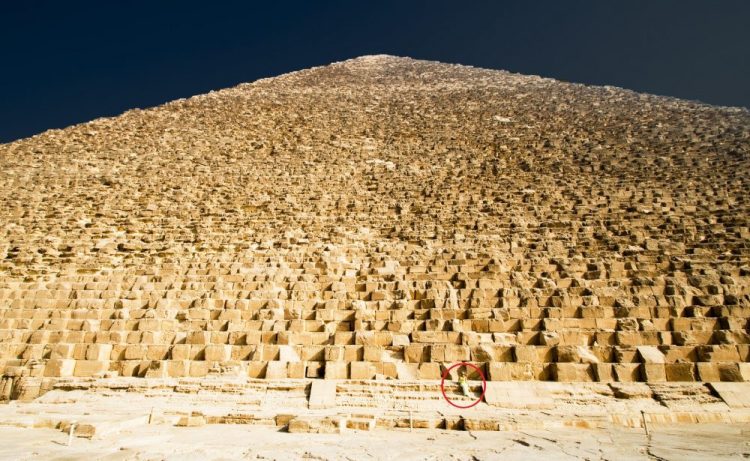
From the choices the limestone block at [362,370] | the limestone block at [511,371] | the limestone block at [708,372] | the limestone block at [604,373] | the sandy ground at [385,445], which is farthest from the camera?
the limestone block at [362,370]

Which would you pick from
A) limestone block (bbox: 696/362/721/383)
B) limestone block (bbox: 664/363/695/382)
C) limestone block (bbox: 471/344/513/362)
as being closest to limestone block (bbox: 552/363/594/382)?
limestone block (bbox: 471/344/513/362)

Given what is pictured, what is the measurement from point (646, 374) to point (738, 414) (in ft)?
2.45

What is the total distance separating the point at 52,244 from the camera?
25.8 feet

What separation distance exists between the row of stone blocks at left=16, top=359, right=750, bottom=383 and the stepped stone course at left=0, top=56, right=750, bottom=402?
2 centimetres

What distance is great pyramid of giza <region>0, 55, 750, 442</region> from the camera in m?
4.99

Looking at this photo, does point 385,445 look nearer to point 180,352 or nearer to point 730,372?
point 180,352

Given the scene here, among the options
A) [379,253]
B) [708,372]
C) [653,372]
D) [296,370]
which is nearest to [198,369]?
[296,370]

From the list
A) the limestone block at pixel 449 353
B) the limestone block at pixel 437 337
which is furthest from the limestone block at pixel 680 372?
the limestone block at pixel 437 337

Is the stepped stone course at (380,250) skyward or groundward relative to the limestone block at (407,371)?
skyward

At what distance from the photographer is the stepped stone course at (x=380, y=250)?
505cm

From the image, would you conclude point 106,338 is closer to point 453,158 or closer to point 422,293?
point 422,293

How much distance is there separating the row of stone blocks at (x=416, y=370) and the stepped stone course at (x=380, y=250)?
0.05 ft

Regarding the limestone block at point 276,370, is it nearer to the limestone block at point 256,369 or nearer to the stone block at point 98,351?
the limestone block at point 256,369

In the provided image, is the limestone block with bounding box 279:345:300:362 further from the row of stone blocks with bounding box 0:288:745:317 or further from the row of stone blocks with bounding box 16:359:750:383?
the row of stone blocks with bounding box 0:288:745:317
